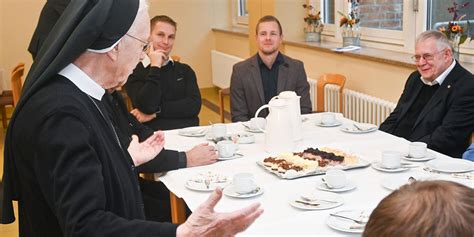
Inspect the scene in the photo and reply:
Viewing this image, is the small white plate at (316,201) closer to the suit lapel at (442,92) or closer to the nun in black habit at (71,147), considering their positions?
the nun in black habit at (71,147)

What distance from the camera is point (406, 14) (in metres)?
4.44

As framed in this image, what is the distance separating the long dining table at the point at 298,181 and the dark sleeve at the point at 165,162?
30 millimetres

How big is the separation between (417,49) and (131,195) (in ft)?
7.67

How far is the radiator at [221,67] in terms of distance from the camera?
7.45 m

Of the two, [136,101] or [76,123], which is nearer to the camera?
[76,123]

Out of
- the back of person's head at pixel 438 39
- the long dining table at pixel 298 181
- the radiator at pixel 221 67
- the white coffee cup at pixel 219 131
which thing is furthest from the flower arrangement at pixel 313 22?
the white coffee cup at pixel 219 131

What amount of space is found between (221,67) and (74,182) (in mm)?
6551

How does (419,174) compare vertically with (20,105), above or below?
below

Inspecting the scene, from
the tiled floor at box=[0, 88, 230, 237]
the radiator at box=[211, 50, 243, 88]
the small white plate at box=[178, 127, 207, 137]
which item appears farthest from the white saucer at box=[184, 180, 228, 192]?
the radiator at box=[211, 50, 243, 88]

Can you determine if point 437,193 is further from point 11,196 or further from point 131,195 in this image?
point 11,196

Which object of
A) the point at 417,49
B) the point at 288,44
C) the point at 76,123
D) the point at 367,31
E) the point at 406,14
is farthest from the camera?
the point at 288,44

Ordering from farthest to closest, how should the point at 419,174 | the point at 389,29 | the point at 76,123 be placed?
the point at 389,29, the point at 419,174, the point at 76,123

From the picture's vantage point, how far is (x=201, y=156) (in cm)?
254

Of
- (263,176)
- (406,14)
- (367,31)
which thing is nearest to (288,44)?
(367,31)
